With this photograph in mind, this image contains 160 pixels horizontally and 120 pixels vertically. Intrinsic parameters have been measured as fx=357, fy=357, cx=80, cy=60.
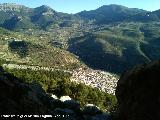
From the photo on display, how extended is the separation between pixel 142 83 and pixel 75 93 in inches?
5008

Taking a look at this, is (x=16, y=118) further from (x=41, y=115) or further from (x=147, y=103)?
(x=147, y=103)

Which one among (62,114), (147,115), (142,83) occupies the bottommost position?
(62,114)

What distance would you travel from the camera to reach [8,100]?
1965 inches

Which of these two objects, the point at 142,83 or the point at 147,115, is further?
the point at 142,83

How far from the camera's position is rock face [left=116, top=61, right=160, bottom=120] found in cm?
4800

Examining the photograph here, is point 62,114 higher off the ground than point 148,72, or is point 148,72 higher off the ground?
point 148,72

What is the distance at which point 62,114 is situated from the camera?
58.9 meters

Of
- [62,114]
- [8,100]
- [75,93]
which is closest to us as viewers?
[8,100]

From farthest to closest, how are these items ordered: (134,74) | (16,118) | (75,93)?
→ (75,93), (134,74), (16,118)

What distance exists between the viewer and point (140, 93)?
51.1m

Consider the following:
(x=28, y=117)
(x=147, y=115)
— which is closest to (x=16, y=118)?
(x=28, y=117)

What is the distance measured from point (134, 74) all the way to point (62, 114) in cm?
1403

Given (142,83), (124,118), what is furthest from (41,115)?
(142,83)

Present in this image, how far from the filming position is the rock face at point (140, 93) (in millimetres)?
47997
